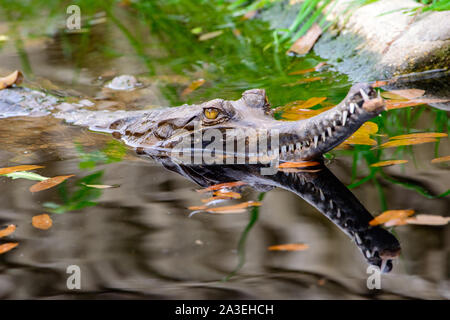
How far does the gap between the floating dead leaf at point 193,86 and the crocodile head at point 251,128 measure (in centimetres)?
123

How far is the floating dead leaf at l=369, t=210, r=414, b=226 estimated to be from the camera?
2822 mm

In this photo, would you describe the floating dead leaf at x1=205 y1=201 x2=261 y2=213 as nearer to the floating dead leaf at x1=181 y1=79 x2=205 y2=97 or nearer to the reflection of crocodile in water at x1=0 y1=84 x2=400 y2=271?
the reflection of crocodile in water at x1=0 y1=84 x2=400 y2=271

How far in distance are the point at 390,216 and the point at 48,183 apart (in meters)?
2.26

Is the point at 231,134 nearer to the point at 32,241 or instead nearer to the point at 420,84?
the point at 32,241

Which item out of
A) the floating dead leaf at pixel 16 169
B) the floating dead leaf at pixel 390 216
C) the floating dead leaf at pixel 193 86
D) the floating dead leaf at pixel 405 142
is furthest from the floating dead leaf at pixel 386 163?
the floating dead leaf at pixel 193 86

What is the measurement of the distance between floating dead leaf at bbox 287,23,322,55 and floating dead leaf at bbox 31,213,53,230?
427cm

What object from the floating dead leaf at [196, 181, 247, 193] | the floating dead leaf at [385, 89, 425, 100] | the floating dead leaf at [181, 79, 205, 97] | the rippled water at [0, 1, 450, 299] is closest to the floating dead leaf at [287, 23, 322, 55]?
the rippled water at [0, 1, 450, 299]

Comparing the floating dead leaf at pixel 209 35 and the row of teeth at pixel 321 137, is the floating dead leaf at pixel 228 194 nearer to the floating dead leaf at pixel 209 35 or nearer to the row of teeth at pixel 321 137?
the row of teeth at pixel 321 137

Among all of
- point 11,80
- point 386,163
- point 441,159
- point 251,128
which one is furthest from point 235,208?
point 11,80

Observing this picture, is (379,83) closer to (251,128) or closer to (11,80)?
(251,128)

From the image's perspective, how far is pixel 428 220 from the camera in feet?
9.16

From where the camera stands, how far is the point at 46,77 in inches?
271

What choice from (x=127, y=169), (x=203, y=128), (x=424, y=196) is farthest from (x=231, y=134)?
(x=424, y=196)
